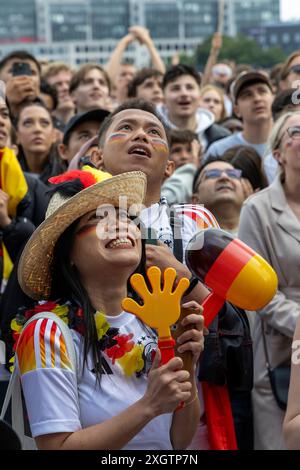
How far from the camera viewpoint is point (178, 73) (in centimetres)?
695

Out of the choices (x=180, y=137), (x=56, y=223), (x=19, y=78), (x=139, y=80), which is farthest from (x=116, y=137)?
(x=139, y=80)

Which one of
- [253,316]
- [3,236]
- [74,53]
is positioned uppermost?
[3,236]

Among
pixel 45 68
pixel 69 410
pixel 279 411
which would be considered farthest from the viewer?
pixel 45 68

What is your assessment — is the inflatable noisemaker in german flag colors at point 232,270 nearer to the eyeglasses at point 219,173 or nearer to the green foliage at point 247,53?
the eyeglasses at point 219,173

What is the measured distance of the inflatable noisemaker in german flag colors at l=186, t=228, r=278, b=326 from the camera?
259cm

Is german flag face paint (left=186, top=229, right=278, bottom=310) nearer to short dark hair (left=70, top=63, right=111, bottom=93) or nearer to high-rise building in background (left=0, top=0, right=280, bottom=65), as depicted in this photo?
short dark hair (left=70, top=63, right=111, bottom=93)

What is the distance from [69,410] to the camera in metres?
2.69

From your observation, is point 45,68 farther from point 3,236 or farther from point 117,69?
point 3,236

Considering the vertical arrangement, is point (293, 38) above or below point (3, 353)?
below

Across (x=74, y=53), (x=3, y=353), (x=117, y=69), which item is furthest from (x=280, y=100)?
(x=74, y=53)

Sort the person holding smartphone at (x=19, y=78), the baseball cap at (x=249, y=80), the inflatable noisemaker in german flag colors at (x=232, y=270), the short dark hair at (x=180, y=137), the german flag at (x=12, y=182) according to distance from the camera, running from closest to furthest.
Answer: the inflatable noisemaker in german flag colors at (x=232, y=270), the german flag at (x=12, y=182), the short dark hair at (x=180, y=137), the baseball cap at (x=249, y=80), the person holding smartphone at (x=19, y=78)

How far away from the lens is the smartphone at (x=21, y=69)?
662cm

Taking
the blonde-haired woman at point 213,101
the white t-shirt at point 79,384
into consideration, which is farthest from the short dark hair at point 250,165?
the blonde-haired woman at point 213,101

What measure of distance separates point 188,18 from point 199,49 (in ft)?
245
